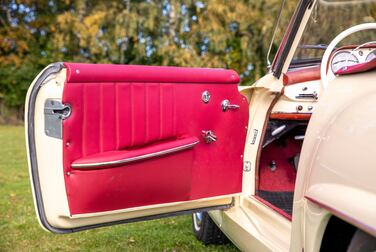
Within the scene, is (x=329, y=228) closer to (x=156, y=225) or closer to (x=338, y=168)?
(x=338, y=168)

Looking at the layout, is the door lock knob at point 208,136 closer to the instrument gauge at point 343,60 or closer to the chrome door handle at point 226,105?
the chrome door handle at point 226,105

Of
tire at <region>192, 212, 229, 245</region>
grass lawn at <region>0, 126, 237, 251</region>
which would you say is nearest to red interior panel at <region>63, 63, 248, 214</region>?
tire at <region>192, 212, 229, 245</region>

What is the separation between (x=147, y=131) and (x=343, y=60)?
1.50 metres

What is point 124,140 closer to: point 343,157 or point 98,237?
point 343,157

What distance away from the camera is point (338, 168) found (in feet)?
5.92

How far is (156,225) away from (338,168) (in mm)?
3139

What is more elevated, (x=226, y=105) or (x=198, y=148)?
(x=226, y=105)

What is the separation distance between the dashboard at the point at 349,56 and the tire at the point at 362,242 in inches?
66.5

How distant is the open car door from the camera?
7.95ft

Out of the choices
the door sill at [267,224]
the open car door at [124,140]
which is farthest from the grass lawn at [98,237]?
the open car door at [124,140]

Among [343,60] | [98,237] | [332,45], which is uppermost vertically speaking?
[332,45]

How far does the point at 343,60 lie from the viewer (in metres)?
3.37

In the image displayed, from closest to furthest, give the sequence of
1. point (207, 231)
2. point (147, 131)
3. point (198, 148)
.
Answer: point (147, 131), point (198, 148), point (207, 231)

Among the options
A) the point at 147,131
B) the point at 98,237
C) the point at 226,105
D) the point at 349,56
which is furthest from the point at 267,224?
the point at 98,237
